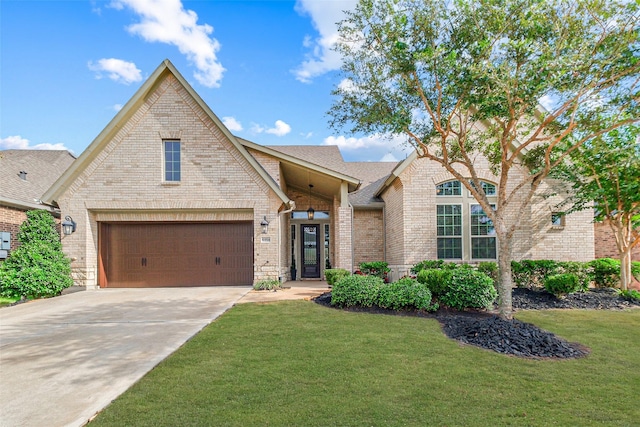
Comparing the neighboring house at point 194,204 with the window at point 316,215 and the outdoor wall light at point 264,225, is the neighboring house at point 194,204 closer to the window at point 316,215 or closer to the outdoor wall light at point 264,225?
the outdoor wall light at point 264,225

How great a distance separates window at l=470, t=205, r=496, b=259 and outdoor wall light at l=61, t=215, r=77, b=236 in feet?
43.2

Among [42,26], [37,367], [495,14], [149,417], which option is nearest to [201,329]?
[37,367]

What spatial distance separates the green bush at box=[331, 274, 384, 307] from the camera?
28.8 feet

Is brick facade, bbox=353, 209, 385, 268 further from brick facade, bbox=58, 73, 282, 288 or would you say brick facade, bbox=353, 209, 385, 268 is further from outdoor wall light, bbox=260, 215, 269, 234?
outdoor wall light, bbox=260, 215, 269, 234

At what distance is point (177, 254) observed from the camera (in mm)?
13945

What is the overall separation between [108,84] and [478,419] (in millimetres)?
15424

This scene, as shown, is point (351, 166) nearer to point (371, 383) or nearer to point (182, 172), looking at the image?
point (182, 172)

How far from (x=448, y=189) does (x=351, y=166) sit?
758 cm

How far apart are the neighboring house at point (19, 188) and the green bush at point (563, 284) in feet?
47.8

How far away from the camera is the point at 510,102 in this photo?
269 inches

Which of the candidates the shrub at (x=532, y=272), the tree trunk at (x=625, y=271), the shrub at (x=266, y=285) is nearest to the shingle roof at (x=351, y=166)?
the shrub at (x=266, y=285)

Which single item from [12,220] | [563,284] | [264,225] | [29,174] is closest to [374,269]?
[264,225]

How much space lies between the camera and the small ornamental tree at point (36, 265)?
1101 centimetres

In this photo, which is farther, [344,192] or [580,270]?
[344,192]
